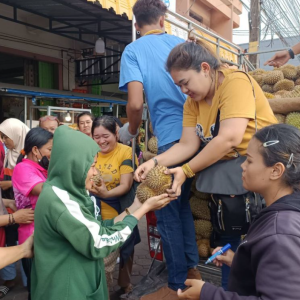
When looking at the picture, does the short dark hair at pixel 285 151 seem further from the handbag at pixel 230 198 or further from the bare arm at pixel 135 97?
the bare arm at pixel 135 97

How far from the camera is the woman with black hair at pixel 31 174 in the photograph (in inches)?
108

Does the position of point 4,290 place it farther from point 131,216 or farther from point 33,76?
point 33,76

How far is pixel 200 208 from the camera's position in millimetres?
2973

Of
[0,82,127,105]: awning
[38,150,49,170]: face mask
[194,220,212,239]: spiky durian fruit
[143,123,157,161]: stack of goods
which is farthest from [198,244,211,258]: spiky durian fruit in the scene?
[0,82,127,105]: awning

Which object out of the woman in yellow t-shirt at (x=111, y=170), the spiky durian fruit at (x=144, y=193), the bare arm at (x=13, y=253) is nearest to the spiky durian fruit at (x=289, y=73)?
the woman in yellow t-shirt at (x=111, y=170)

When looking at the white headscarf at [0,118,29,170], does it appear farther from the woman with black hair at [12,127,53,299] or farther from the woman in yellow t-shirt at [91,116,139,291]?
the woman in yellow t-shirt at [91,116,139,291]

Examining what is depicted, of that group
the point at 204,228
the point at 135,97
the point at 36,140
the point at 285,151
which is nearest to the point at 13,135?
the point at 36,140

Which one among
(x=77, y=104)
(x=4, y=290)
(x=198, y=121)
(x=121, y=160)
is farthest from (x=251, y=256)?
(x=77, y=104)

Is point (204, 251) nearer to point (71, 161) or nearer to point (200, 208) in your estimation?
point (200, 208)

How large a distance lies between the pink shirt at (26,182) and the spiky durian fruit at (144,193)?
1017mm

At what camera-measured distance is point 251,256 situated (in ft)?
4.08

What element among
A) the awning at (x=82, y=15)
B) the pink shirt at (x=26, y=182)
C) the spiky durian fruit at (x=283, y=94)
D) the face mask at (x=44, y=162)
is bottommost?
the pink shirt at (x=26, y=182)

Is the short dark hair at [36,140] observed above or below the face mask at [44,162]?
above

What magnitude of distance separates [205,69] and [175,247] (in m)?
1.37
